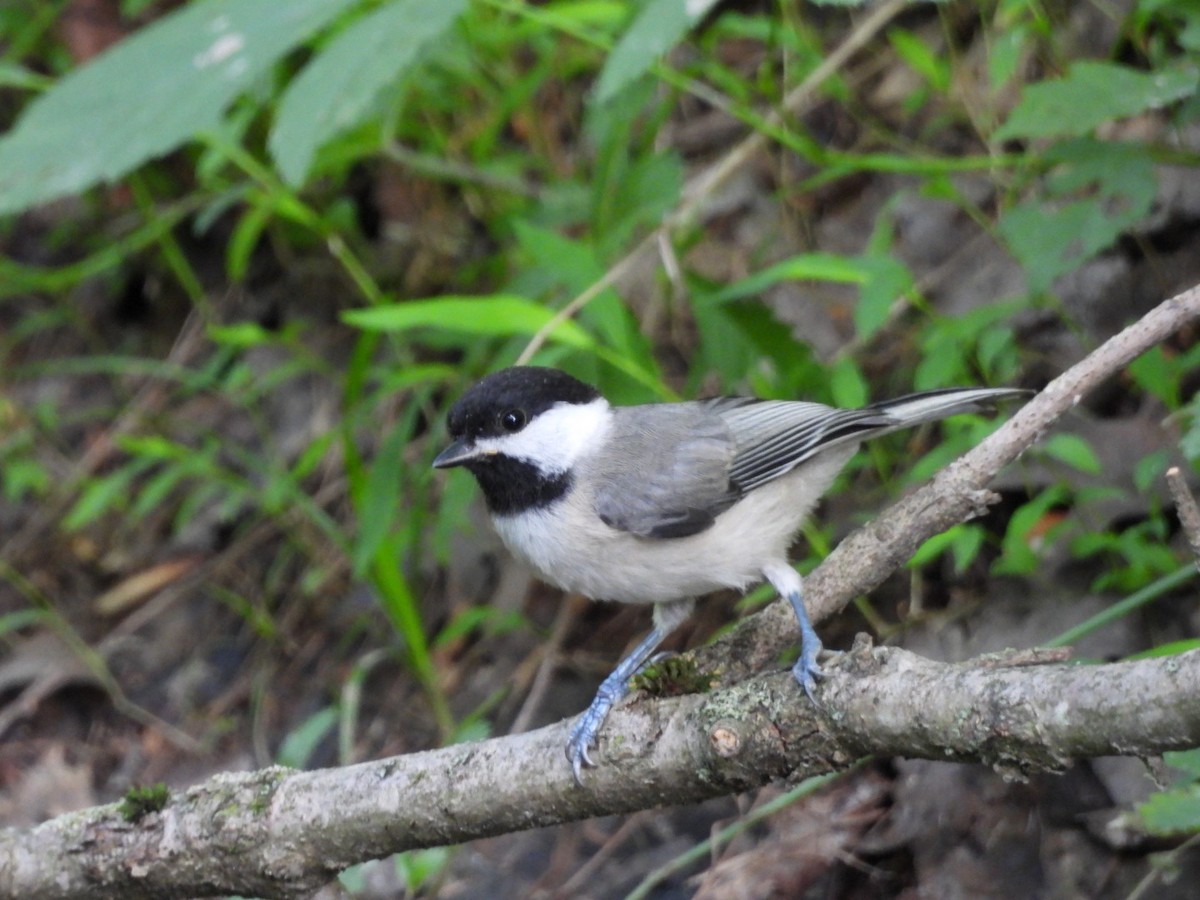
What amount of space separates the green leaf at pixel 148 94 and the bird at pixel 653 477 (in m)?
0.82

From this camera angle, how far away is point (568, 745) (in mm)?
2197

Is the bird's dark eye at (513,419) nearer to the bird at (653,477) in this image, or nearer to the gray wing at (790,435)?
the bird at (653,477)

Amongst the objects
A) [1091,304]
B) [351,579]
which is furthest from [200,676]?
[1091,304]

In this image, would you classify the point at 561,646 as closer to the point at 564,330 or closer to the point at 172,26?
the point at 564,330

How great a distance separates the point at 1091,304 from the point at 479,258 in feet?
8.44

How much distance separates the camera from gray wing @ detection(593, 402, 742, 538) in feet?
8.99

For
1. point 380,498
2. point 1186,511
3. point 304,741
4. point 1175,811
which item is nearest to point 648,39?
point 1186,511

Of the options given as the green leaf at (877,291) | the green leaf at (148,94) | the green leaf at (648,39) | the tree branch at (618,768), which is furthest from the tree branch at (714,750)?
the green leaf at (148,94)

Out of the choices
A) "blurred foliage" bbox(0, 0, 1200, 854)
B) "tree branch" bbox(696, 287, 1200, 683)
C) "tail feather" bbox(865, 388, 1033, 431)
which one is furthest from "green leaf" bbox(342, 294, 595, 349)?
"tree branch" bbox(696, 287, 1200, 683)

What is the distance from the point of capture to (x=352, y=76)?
250 cm

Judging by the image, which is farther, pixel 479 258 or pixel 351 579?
pixel 479 258

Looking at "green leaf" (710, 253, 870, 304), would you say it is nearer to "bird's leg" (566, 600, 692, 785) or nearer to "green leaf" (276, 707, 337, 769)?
Result: "bird's leg" (566, 600, 692, 785)

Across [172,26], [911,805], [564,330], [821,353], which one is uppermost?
[172,26]

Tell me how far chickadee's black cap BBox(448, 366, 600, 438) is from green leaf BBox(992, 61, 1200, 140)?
1.12 meters
